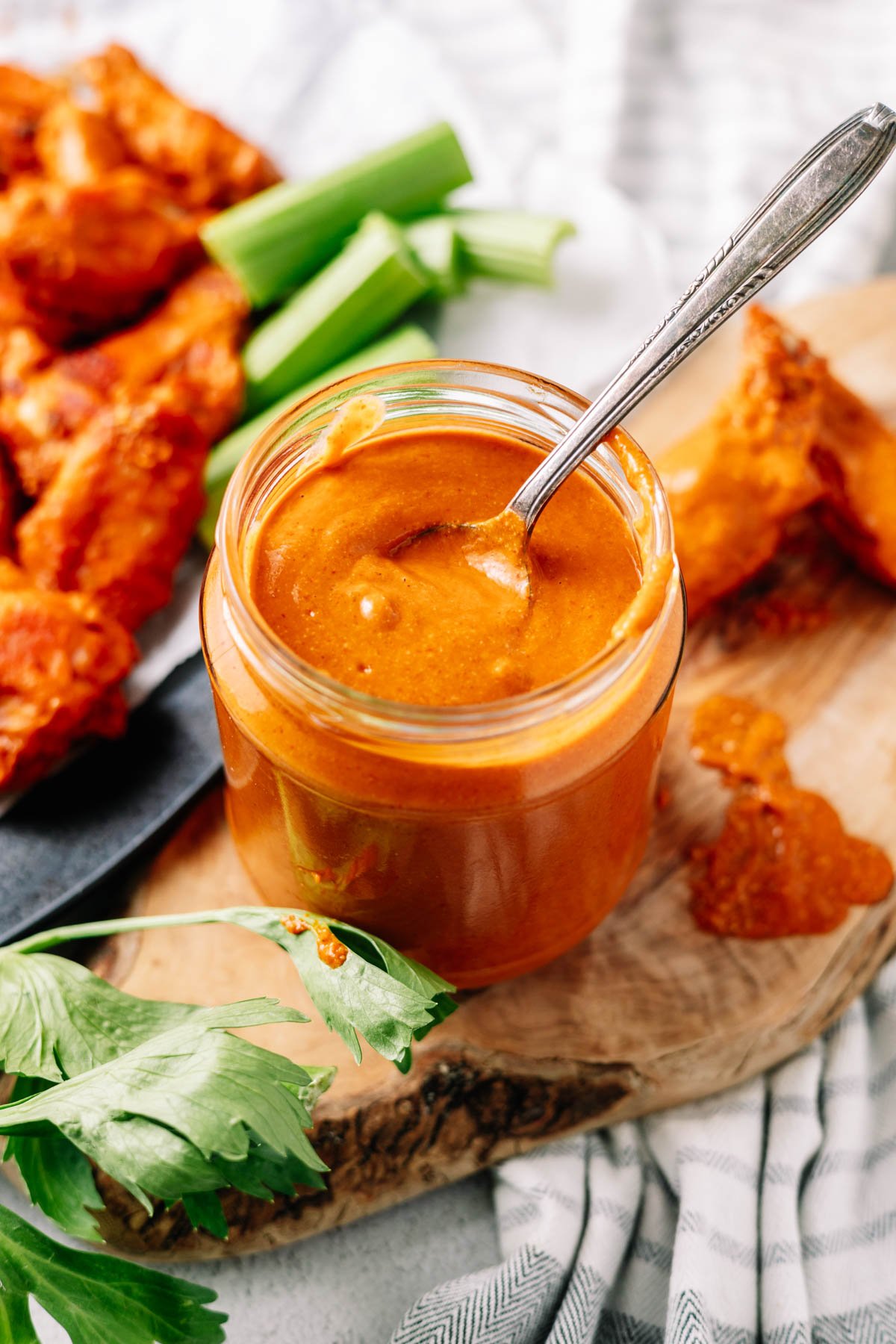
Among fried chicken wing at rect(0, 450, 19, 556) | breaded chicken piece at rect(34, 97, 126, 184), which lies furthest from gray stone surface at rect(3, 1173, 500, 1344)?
breaded chicken piece at rect(34, 97, 126, 184)

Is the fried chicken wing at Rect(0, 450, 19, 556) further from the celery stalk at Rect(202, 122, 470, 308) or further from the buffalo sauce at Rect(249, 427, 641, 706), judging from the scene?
the buffalo sauce at Rect(249, 427, 641, 706)

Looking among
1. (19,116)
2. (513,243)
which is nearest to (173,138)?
(19,116)

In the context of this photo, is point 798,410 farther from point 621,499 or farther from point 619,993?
point 619,993

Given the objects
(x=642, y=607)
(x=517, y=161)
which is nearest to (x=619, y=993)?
(x=642, y=607)

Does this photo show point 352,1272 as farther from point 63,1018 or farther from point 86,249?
point 86,249

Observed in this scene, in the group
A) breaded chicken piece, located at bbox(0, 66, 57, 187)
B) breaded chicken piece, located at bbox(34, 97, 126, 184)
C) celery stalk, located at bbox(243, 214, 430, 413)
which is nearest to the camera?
celery stalk, located at bbox(243, 214, 430, 413)

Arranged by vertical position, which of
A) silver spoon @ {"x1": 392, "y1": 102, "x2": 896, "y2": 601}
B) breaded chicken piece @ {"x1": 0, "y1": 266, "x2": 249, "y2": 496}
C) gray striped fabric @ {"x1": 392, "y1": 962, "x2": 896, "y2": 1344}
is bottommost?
gray striped fabric @ {"x1": 392, "y1": 962, "x2": 896, "y2": 1344}
